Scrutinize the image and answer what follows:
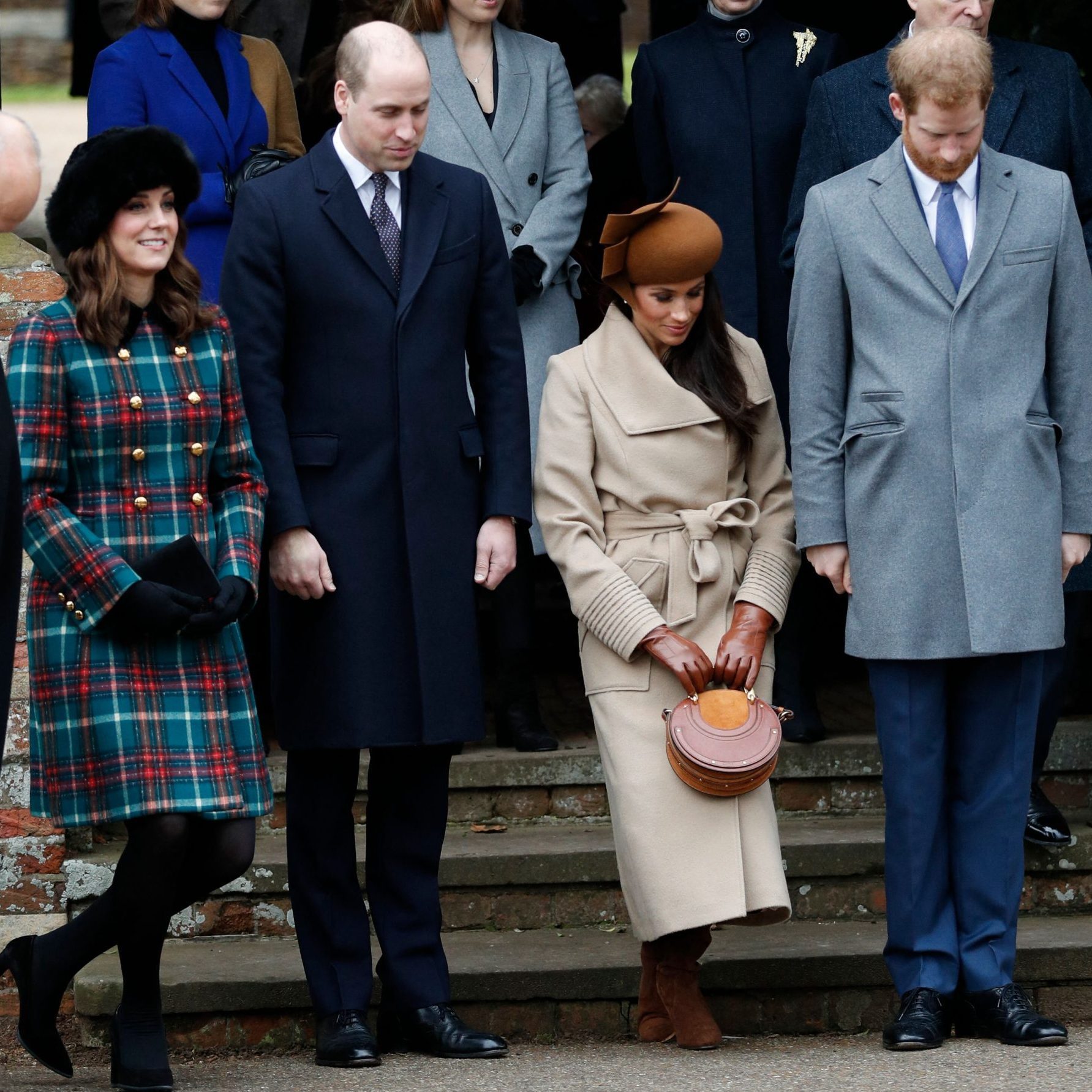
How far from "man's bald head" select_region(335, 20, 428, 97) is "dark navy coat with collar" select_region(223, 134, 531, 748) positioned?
187 millimetres

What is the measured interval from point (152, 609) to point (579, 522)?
3.34ft

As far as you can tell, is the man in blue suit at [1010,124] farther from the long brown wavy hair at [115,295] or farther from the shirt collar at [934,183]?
the long brown wavy hair at [115,295]

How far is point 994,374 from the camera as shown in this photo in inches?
167

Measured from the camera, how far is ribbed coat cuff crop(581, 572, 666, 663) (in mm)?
4305

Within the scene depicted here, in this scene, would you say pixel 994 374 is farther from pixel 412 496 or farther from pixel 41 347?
pixel 41 347

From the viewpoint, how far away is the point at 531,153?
5508 millimetres

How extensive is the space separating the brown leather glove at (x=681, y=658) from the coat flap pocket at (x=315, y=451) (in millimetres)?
751

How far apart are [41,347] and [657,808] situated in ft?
5.07

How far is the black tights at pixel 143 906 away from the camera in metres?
3.91

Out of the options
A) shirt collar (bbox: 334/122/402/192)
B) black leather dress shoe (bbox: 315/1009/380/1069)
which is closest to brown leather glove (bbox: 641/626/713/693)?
black leather dress shoe (bbox: 315/1009/380/1069)

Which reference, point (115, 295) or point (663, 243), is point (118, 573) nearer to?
point (115, 295)

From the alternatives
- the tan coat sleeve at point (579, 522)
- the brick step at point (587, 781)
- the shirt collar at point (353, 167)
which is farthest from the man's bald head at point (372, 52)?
the brick step at point (587, 781)

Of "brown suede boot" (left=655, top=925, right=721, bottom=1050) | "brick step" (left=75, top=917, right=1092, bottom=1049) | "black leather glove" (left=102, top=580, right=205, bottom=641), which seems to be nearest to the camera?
"black leather glove" (left=102, top=580, right=205, bottom=641)

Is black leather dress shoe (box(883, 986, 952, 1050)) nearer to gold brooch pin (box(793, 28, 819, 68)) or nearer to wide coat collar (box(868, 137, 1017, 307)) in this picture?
wide coat collar (box(868, 137, 1017, 307))
